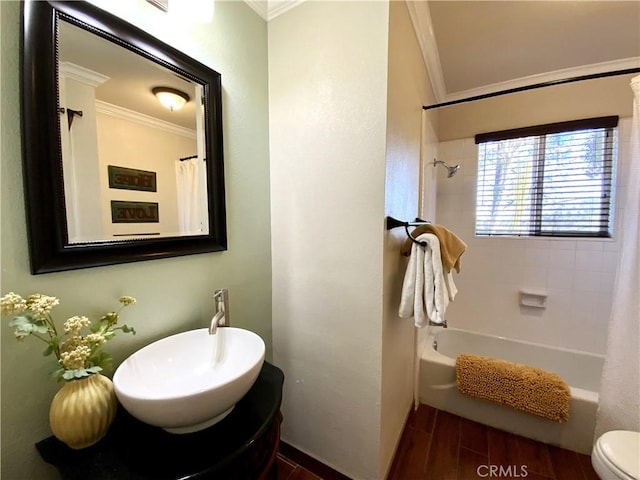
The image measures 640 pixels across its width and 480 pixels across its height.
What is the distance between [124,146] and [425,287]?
1.31 m

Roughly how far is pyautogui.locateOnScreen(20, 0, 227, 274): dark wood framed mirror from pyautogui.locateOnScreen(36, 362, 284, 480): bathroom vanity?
488 mm

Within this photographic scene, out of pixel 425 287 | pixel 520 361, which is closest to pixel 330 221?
pixel 425 287

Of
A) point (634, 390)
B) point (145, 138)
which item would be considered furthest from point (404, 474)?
point (145, 138)

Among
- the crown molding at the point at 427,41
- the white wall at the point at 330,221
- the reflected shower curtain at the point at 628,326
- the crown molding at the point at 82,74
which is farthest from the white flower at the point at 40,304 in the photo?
the reflected shower curtain at the point at 628,326

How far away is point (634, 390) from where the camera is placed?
1.25m

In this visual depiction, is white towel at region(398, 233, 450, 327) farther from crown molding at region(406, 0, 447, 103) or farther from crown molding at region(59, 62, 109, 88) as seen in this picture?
crown molding at region(59, 62, 109, 88)

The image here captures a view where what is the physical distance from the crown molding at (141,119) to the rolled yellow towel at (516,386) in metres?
2.08

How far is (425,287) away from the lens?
1178 millimetres

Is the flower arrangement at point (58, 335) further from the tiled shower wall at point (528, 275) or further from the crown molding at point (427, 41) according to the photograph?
the tiled shower wall at point (528, 275)

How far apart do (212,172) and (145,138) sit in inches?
10.3

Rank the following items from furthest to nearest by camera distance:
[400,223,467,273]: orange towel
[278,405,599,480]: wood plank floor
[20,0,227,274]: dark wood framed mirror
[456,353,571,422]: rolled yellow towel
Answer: [456,353,571,422]: rolled yellow towel < [278,405,599,480]: wood plank floor < [400,223,467,273]: orange towel < [20,0,227,274]: dark wood framed mirror

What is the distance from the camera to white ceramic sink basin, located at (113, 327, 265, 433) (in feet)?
2.02

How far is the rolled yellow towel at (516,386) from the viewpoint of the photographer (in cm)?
148

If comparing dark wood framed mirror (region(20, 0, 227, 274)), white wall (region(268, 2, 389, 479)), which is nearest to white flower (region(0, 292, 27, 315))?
dark wood framed mirror (region(20, 0, 227, 274))
